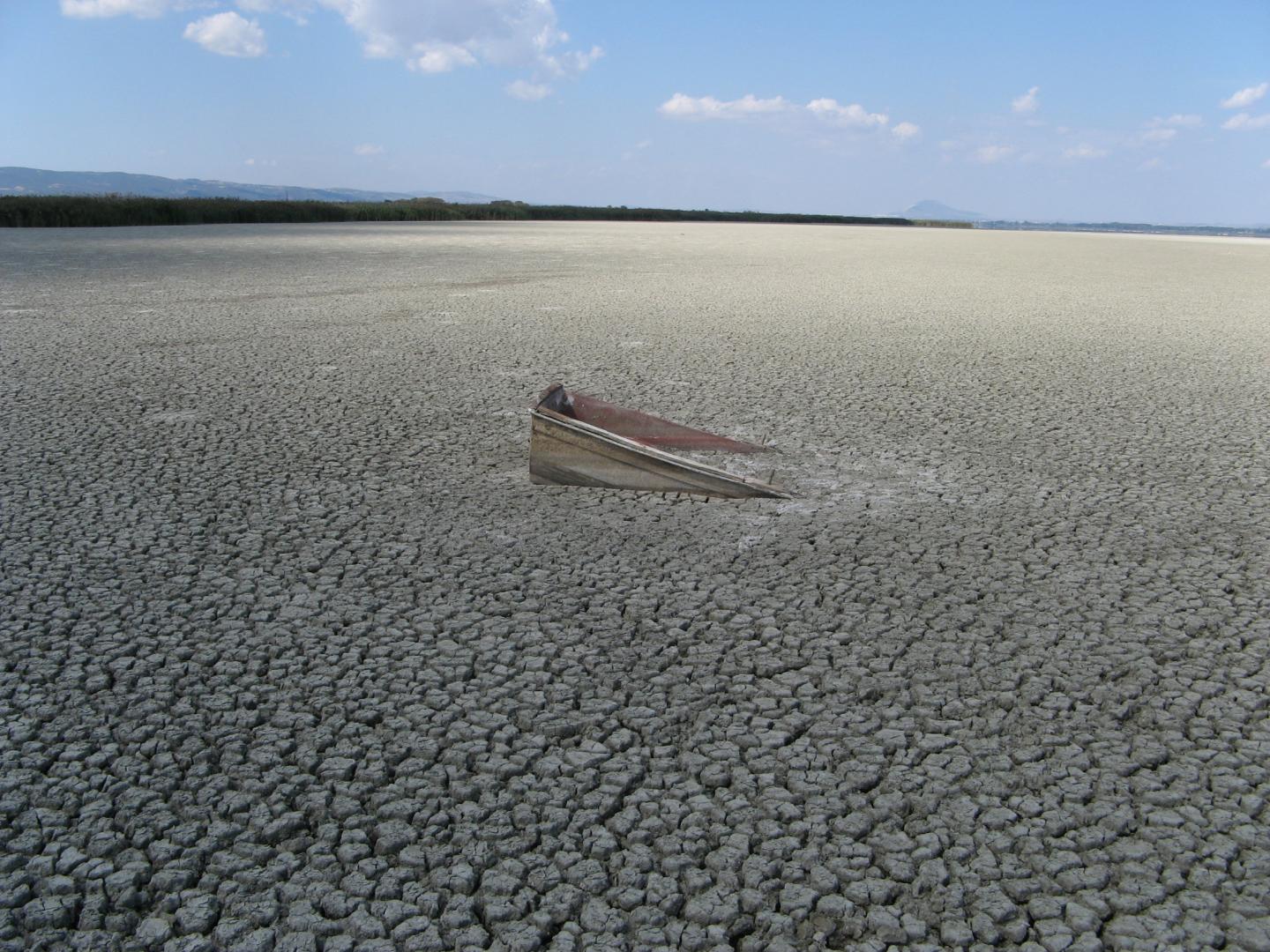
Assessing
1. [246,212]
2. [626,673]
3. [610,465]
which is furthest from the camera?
[246,212]

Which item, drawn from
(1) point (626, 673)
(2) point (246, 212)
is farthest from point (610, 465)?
(2) point (246, 212)

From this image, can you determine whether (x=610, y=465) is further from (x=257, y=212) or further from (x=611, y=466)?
(x=257, y=212)

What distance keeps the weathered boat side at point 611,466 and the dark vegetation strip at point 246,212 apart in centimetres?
1922

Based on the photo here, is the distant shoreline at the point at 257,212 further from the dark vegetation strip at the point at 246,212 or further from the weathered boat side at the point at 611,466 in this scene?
the weathered boat side at the point at 611,466

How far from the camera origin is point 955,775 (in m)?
1.65

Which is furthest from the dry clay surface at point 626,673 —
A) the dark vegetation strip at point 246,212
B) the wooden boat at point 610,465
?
the dark vegetation strip at point 246,212

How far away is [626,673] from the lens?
1.98 meters

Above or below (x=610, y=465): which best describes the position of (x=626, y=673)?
below

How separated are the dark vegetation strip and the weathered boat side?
19220 mm

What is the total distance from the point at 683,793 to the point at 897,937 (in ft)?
1.35

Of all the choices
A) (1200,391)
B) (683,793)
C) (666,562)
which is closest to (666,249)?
(1200,391)

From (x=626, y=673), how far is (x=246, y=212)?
79.3 ft

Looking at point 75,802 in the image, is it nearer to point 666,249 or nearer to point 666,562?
point 666,562

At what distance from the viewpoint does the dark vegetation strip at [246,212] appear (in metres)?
18.7
